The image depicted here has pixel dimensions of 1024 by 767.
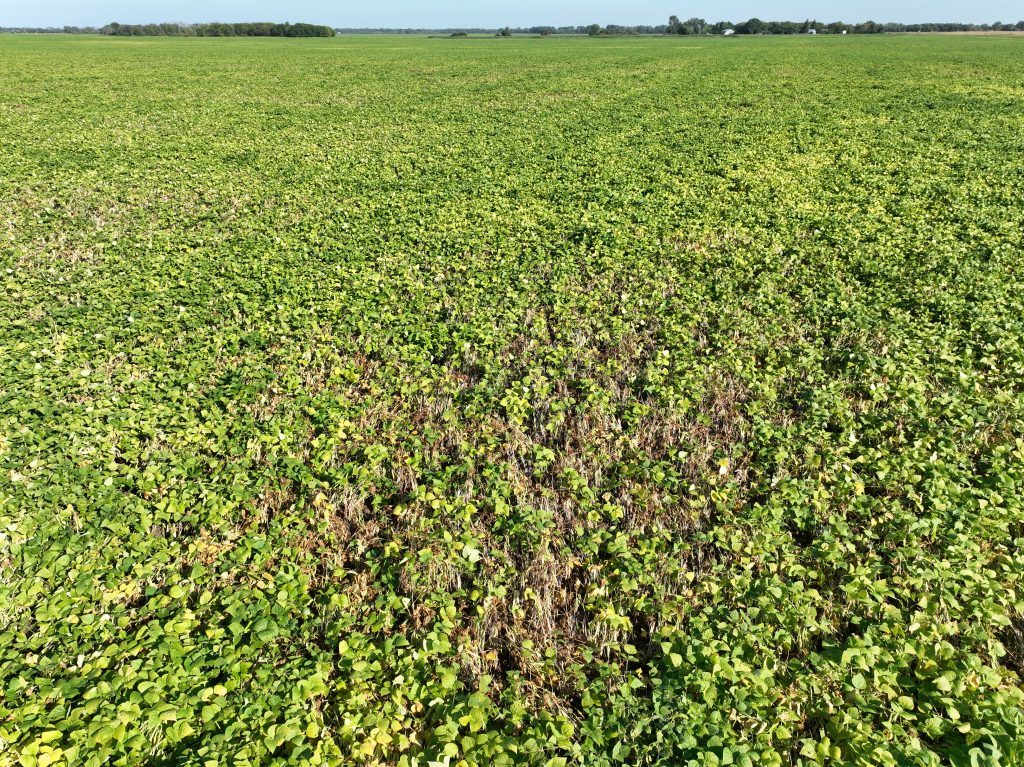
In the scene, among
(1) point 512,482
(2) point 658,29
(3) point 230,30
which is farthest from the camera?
(2) point 658,29

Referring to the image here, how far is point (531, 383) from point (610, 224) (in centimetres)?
701

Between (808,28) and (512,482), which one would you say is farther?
(808,28)

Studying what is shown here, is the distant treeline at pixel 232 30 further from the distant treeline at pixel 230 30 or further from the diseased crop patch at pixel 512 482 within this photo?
the diseased crop patch at pixel 512 482

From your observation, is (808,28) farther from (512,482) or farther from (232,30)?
(512,482)

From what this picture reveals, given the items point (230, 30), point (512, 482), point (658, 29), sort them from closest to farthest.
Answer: point (512, 482) → point (230, 30) → point (658, 29)

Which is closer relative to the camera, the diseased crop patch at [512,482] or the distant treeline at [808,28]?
the diseased crop patch at [512,482]

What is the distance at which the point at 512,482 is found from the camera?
558 centimetres

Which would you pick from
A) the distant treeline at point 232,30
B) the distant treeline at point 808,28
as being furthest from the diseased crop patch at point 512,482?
the distant treeline at point 808,28

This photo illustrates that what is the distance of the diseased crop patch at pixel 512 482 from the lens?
142 inches

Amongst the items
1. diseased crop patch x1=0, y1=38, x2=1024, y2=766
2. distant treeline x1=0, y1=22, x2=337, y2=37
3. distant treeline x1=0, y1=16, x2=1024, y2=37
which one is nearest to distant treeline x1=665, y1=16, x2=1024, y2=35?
distant treeline x1=0, y1=16, x2=1024, y2=37

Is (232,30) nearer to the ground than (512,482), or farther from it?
farther from it

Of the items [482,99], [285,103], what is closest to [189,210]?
[285,103]

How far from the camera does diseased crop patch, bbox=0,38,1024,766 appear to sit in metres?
3.60

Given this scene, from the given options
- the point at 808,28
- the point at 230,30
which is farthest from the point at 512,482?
the point at 808,28
